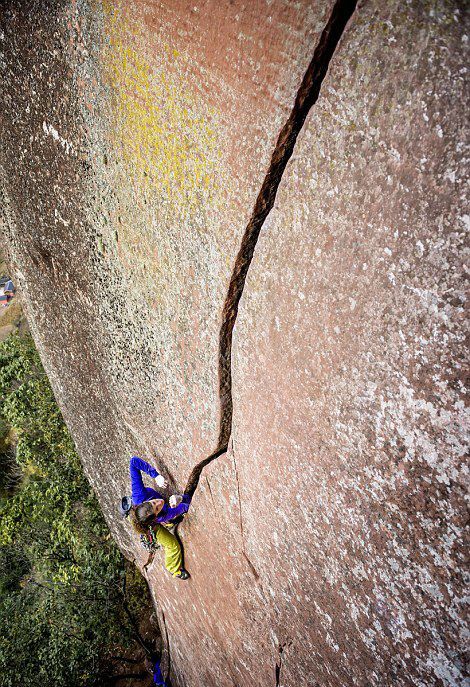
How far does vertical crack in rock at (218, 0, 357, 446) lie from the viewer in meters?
1.79

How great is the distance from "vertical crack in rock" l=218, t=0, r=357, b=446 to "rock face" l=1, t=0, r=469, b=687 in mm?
15

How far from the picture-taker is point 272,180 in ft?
7.34

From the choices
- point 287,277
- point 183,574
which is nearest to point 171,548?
point 183,574

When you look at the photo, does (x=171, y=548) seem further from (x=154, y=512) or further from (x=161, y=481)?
(x=161, y=481)

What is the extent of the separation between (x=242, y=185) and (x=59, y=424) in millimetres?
10561

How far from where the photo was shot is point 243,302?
8.86 ft

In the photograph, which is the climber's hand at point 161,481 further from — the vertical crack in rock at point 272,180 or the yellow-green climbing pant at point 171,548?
the vertical crack in rock at point 272,180

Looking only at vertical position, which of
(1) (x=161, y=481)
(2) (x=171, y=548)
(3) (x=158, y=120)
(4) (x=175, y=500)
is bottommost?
(2) (x=171, y=548)

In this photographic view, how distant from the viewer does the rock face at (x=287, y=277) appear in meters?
1.70

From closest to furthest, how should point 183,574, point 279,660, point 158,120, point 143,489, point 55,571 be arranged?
point 158,120
point 279,660
point 143,489
point 183,574
point 55,571

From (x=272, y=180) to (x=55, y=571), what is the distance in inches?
419

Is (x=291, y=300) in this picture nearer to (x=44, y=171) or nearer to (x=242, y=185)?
(x=242, y=185)

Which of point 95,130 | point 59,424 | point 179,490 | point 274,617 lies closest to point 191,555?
point 179,490

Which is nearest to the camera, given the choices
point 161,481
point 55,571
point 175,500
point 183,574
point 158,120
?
point 158,120
